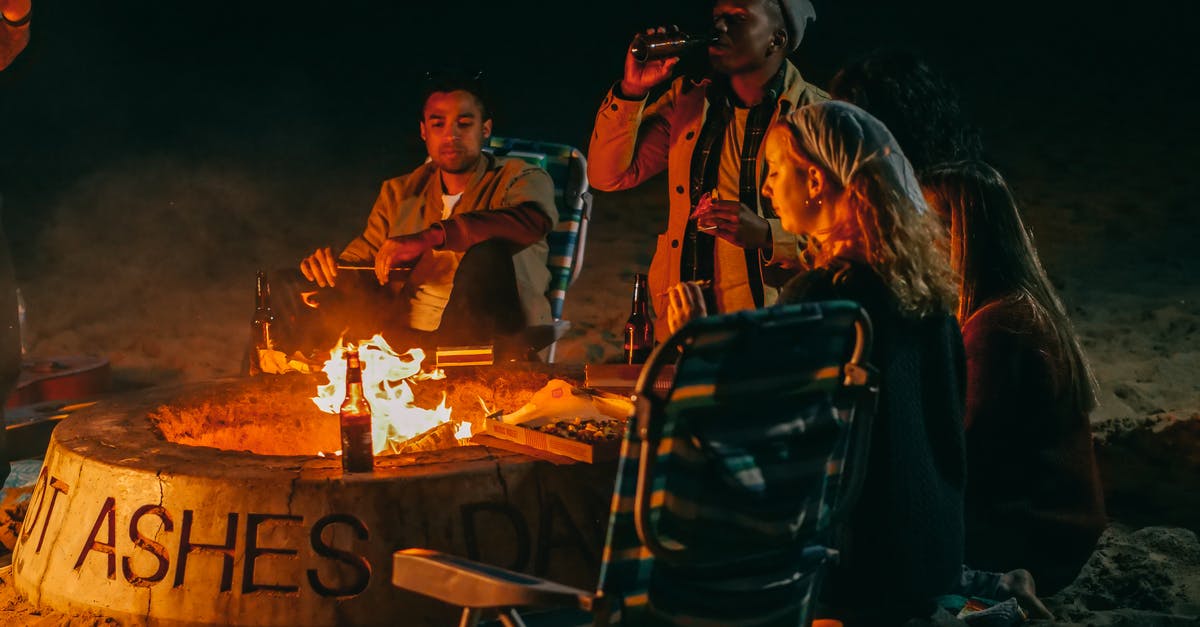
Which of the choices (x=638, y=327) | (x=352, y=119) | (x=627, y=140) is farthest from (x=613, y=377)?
(x=352, y=119)

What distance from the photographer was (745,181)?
14.7ft

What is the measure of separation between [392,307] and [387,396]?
4.90 ft

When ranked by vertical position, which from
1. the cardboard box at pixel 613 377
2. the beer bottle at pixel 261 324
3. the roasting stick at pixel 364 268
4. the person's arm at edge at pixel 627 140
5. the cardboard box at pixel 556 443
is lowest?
the cardboard box at pixel 556 443

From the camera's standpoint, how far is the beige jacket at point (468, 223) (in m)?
5.66

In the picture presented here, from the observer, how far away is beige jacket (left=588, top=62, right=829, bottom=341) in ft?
14.9

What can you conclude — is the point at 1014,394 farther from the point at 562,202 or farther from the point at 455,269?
the point at 562,202

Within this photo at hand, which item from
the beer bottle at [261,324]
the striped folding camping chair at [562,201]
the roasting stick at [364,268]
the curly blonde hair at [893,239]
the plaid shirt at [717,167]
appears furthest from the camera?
the striped folding camping chair at [562,201]

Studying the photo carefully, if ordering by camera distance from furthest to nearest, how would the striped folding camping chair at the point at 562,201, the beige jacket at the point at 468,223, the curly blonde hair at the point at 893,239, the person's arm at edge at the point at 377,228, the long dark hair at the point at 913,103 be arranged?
the striped folding camping chair at the point at 562,201 → the person's arm at edge at the point at 377,228 → the beige jacket at the point at 468,223 → the long dark hair at the point at 913,103 → the curly blonde hair at the point at 893,239

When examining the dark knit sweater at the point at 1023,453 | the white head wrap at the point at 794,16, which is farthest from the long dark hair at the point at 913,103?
the dark knit sweater at the point at 1023,453

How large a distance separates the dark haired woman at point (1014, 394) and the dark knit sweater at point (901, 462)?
22.0 inches

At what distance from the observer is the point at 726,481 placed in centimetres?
226

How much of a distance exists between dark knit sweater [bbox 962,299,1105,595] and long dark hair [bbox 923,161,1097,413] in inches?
1.8

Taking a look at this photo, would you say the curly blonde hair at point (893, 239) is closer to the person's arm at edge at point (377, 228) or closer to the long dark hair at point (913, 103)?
the long dark hair at point (913, 103)

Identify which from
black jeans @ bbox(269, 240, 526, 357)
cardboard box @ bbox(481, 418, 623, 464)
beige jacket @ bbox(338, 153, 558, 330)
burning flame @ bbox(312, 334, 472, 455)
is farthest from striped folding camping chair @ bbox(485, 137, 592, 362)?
cardboard box @ bbox(481, 418, 623, 464)
